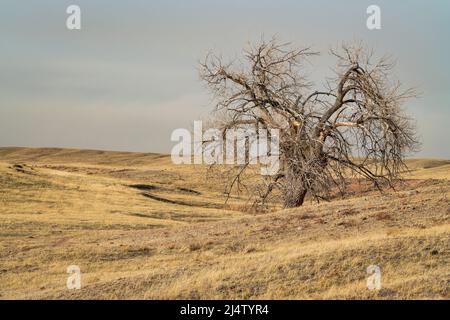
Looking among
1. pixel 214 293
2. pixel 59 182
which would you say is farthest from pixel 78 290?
pixel 59 182

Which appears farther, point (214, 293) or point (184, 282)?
point (184, 282)

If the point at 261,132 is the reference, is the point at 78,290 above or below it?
below

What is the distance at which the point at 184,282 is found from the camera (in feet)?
48.7

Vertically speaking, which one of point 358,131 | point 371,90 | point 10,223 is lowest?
point 10,223

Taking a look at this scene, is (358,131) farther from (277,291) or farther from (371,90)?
(277,291)
